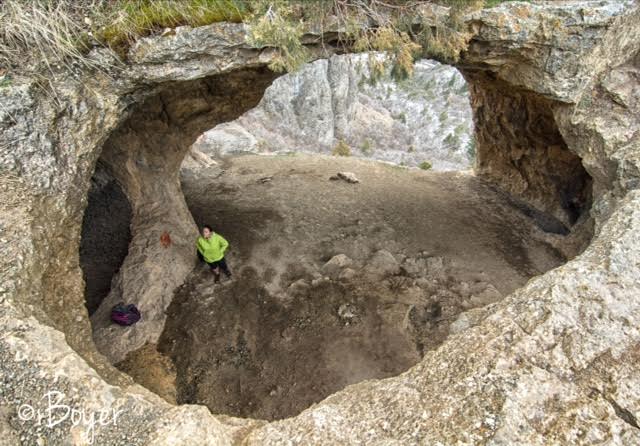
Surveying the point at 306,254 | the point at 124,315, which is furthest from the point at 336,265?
the point at 124,315

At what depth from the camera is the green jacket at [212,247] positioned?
8820mm

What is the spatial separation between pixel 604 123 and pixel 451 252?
4913 mm

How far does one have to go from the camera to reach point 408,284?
967 cm

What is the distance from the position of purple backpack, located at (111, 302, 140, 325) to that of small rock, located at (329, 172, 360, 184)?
31.9 feet

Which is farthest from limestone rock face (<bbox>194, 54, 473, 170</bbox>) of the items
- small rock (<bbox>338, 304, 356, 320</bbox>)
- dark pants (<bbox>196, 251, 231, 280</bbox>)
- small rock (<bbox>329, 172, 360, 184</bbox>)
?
small rock (<bbox>338, 304, 356, 320</bbox>)

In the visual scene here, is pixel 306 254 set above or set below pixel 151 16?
below

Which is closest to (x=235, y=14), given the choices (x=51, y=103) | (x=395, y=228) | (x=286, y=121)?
(x=51, y=103)

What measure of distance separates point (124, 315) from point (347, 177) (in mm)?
10120

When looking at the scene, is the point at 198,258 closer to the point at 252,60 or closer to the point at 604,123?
the point at 252,60

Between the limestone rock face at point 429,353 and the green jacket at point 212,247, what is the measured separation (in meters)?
1.11

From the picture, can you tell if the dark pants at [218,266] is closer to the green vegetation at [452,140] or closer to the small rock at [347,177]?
the small rock at [347,177]

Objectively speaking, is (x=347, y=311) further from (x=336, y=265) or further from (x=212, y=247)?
(x=212, y=247)

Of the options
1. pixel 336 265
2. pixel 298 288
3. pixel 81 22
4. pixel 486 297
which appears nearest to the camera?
pixel 81 22

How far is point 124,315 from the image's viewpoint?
776 cm
